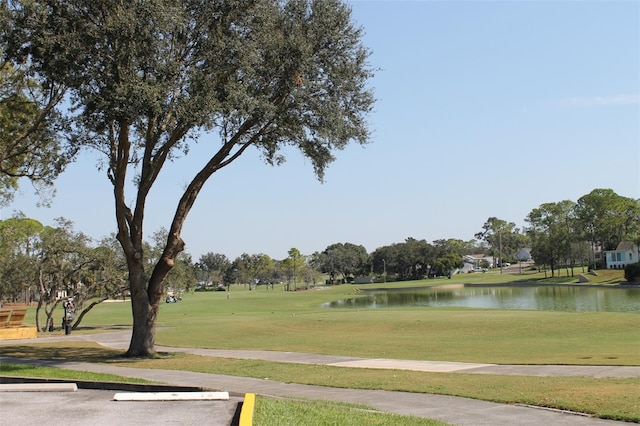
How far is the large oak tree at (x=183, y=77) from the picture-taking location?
19.2 m

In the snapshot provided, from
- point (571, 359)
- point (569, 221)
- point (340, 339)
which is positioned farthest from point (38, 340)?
point (569, 221)

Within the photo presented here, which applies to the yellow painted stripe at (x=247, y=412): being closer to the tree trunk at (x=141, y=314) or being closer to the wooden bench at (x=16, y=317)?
the tree trunk at (x=141, y=314)

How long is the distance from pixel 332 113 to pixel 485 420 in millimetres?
13685

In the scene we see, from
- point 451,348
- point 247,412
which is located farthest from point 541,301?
point 247,412

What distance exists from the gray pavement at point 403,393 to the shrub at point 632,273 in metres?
88.1

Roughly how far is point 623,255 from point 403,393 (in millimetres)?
124743

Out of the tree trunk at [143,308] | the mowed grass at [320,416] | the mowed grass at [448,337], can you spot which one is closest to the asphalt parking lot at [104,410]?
the mowed grass at [320,416]

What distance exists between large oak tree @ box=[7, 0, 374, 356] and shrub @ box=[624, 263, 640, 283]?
85496 mm

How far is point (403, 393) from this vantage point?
45.1 feet

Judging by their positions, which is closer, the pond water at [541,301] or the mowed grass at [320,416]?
the mowed grass at [320,416]

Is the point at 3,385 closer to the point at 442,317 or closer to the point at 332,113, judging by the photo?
the point at 332,113

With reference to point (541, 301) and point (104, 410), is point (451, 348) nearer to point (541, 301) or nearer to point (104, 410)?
point (104, 410)

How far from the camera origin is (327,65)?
2277 centimetres

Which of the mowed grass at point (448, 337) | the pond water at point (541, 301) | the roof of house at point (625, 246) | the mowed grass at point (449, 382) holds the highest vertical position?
the roof of house at point (625, 246)
